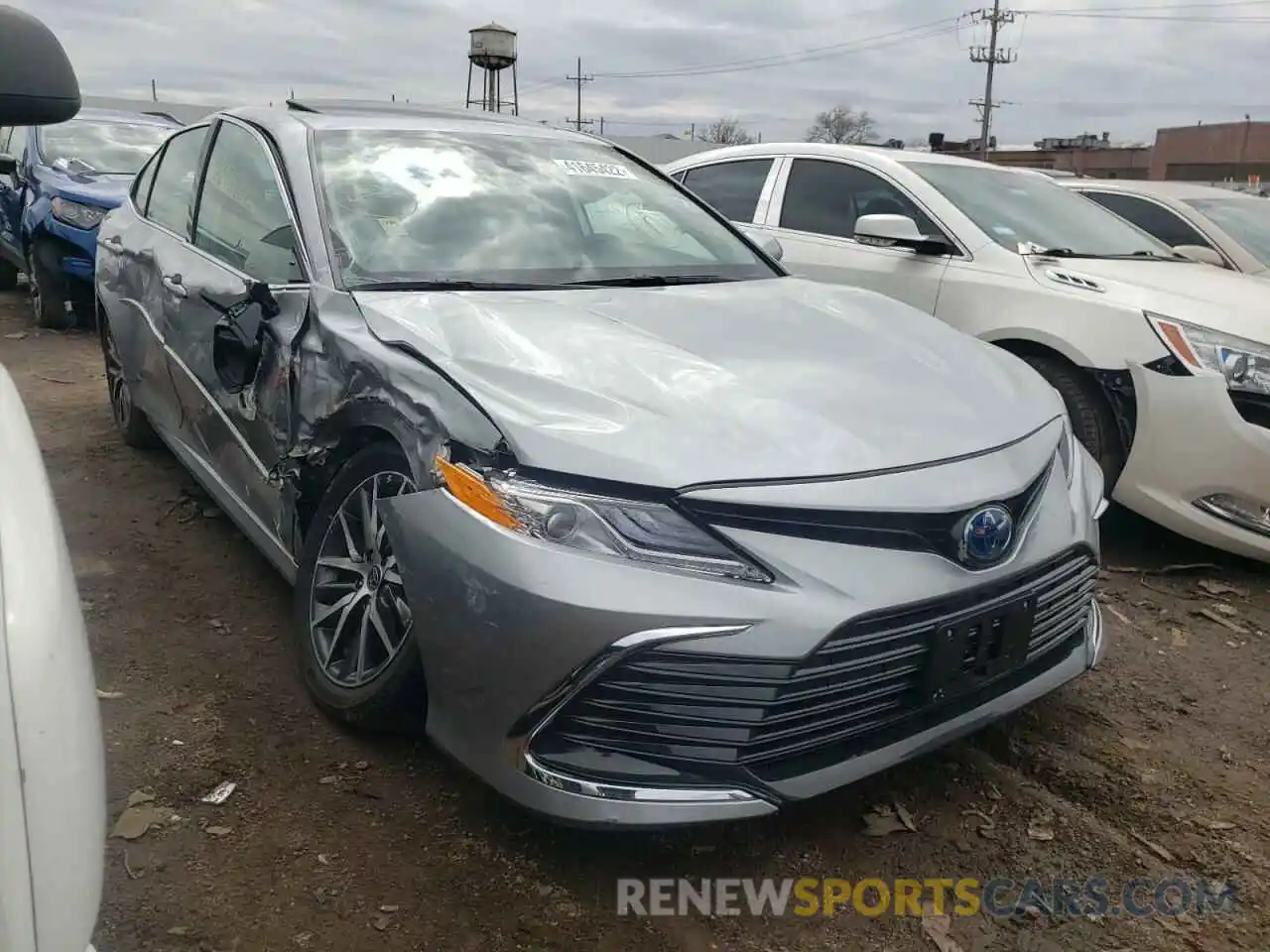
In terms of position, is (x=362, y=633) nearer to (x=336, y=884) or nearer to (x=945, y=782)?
(x=336, y=884)

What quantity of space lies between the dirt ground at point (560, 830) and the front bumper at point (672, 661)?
31 centimetres

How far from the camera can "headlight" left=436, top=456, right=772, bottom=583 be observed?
1912mm

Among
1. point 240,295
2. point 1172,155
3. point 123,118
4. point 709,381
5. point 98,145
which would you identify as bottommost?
point 709,381

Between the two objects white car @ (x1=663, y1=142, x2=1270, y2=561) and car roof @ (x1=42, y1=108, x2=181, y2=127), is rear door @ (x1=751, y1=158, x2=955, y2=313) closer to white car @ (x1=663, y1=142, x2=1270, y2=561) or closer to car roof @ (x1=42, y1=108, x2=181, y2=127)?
white car @ (x1=663, y1=142, x2=1270, y2=561)

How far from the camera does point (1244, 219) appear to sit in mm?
6930

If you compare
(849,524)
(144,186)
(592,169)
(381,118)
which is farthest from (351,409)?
(144,186)

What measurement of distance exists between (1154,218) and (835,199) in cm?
290

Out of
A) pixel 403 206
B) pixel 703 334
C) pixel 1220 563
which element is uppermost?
pixel 403 206

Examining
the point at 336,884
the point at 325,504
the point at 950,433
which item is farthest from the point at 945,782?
the point at 325,504

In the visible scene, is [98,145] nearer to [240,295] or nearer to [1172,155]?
[240,295]

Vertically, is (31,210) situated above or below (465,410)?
above

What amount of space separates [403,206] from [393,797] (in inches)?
64.5

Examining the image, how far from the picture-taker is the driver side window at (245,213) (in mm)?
2957

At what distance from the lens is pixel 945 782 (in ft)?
8.38
